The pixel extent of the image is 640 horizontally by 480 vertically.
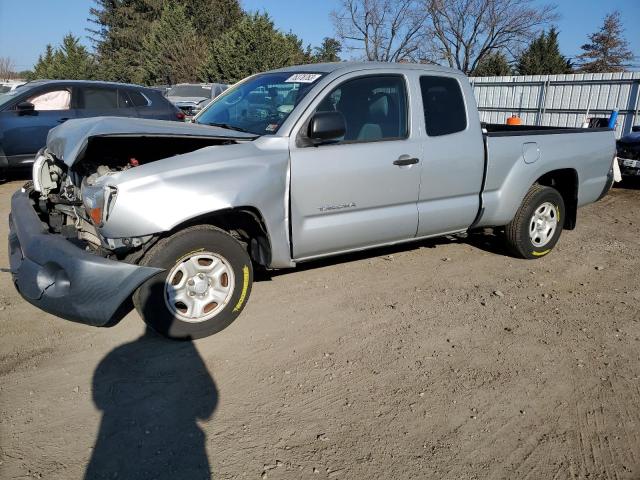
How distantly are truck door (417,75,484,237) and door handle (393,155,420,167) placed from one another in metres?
0.10

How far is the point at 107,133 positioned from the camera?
3301mm

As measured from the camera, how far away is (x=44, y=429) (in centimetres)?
267

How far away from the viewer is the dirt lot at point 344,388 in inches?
99.6

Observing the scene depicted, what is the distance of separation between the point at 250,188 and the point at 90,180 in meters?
1.09

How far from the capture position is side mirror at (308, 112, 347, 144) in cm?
368

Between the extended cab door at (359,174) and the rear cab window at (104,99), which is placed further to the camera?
the rear cab window at (104,99)

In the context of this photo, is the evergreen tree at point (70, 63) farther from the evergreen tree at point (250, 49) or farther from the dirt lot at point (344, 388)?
the dirt lot at point (344, 388)

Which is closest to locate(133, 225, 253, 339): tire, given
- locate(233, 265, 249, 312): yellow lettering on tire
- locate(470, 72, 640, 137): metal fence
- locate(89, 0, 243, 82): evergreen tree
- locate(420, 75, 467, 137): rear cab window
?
locate(233, 265, 249, 312): yellow lettering on tire

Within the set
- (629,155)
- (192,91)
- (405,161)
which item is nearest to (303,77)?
(405,161)

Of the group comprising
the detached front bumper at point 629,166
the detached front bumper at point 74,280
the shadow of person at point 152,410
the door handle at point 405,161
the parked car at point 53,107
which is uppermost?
the parked car at point 53,107

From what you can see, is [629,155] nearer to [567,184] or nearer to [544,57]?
[567,184]

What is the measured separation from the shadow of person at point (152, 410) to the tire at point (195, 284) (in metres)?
0.19

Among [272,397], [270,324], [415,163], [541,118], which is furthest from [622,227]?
[541,118]

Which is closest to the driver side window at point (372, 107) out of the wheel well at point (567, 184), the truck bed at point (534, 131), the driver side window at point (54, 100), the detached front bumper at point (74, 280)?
the truck bed at point (534, 131)
